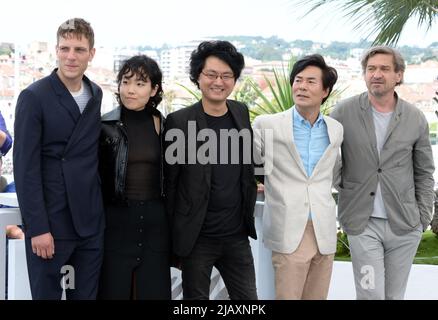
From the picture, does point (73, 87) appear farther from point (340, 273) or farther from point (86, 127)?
point (340, 273)

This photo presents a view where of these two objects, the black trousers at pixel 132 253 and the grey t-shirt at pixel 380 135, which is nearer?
the black trousers at pixel 132 253

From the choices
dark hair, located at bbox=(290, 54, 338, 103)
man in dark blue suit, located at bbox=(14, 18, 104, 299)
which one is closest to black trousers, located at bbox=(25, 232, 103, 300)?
man in dark blue suit, located at bbox=(14, 18, 104, 299)

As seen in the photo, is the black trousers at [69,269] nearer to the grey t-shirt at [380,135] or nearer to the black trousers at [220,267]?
the black trousers at [220,267]

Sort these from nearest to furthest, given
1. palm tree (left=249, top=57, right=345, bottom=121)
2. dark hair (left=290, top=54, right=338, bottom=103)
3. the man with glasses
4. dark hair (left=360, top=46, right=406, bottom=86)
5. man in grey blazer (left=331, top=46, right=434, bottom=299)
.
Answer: the man with glasses, dark hair (left=290, top=54, right=338, bottom=103), man in grey blazer (left=331, top=46, right=434, bottom=299), dark hair (left=360, top=46, right=406, bottom=86), palm tree (left=249, top=57, right=345, bottom=121)

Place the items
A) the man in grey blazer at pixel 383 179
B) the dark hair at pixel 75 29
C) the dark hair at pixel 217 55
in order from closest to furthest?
the dark hair at pixel 75 29, the dark hair at pixel 217 55, the man in grey blazer at pixel 383 179

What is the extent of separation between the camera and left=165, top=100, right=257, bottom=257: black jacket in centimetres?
242

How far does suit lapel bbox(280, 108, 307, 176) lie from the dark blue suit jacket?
792 mm

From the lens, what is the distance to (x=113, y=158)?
2.36 metres

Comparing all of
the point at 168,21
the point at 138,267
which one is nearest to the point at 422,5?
the point at 138,267

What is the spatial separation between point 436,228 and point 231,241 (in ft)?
14.0

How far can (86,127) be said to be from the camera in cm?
229

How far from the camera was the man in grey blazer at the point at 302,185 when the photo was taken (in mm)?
2582

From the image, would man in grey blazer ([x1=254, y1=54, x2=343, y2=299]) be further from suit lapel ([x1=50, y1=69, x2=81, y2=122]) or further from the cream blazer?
suit lapel ([x1=50, y1=69, x2=81, y2=122])

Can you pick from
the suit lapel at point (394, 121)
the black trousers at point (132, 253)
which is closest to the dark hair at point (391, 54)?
the suit lapel at point (394, 121)
